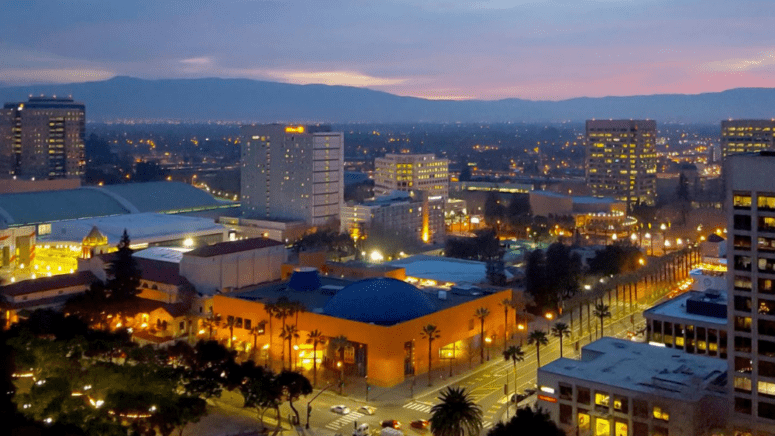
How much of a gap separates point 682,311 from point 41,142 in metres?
97.1

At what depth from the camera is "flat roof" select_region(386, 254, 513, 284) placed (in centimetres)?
5138

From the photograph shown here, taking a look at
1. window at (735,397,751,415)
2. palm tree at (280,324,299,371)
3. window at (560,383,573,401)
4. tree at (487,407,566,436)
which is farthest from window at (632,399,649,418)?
palm tree at (280,324,299,371)

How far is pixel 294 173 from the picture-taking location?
261 ft

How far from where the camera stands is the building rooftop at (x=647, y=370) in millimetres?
27188

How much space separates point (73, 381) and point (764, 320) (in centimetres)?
2239

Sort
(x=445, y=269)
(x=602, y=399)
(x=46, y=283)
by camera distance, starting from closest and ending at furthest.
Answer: (x=602, y=399) < (x=46, y=283) < (x=445, y=269)

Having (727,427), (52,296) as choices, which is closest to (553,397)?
(727,427)

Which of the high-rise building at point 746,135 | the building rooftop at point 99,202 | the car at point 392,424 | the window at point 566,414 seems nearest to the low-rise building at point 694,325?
the window at point 566,414

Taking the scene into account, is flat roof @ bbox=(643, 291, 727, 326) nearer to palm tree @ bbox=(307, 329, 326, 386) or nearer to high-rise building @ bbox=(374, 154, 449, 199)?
palm tree @ bbox=(307, 329, 326, 386)

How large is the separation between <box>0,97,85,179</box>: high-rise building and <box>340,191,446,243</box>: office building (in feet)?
180

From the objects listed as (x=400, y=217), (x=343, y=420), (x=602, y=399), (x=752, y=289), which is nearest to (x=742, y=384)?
(x=752, y=289)

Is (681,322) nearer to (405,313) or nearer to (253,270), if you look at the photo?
(405,313)

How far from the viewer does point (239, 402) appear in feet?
104

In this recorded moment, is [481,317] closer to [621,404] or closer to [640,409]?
[621,404]
